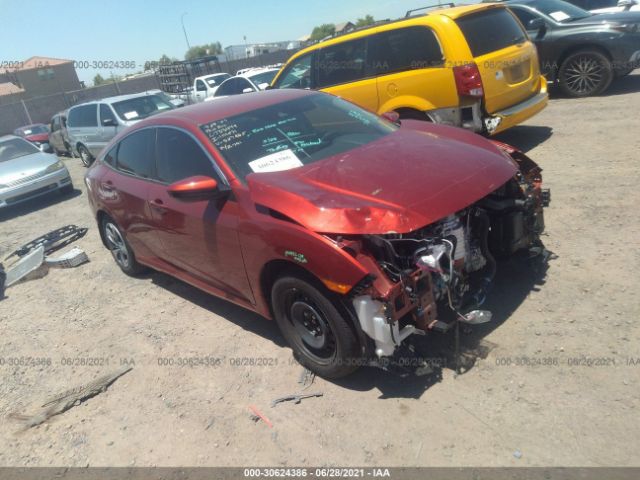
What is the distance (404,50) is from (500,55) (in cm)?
122

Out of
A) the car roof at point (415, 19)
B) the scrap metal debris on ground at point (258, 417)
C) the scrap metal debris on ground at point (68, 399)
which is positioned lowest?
the scrap metal debris on ground at point (68, 399)

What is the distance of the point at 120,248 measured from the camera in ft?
18.0

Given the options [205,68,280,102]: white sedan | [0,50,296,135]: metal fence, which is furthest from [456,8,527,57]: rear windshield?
[0,50,296,135]: metal fence

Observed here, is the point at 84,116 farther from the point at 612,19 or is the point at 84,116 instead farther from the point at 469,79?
the point at 612,19

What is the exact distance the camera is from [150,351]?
4.07 metres

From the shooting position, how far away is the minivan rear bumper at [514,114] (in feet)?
20.0

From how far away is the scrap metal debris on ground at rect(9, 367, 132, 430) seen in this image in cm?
351

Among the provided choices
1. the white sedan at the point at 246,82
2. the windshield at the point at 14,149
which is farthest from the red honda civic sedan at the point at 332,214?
the white sedan at the point at 246,82

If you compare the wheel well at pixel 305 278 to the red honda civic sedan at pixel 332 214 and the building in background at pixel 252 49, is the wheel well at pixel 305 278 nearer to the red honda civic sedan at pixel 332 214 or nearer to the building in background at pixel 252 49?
the red honda civic sedan at pixel 332 214

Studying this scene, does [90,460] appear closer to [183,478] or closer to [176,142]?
[183,478]

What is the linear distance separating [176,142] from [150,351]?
5.77 ft

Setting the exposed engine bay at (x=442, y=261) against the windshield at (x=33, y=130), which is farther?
the windshield at (x=33, y=130)

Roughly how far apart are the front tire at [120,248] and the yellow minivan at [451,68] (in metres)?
3.81

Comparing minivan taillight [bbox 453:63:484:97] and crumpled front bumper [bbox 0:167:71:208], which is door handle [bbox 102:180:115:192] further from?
crumpled front bumper [bbox 0:167:71:208]
